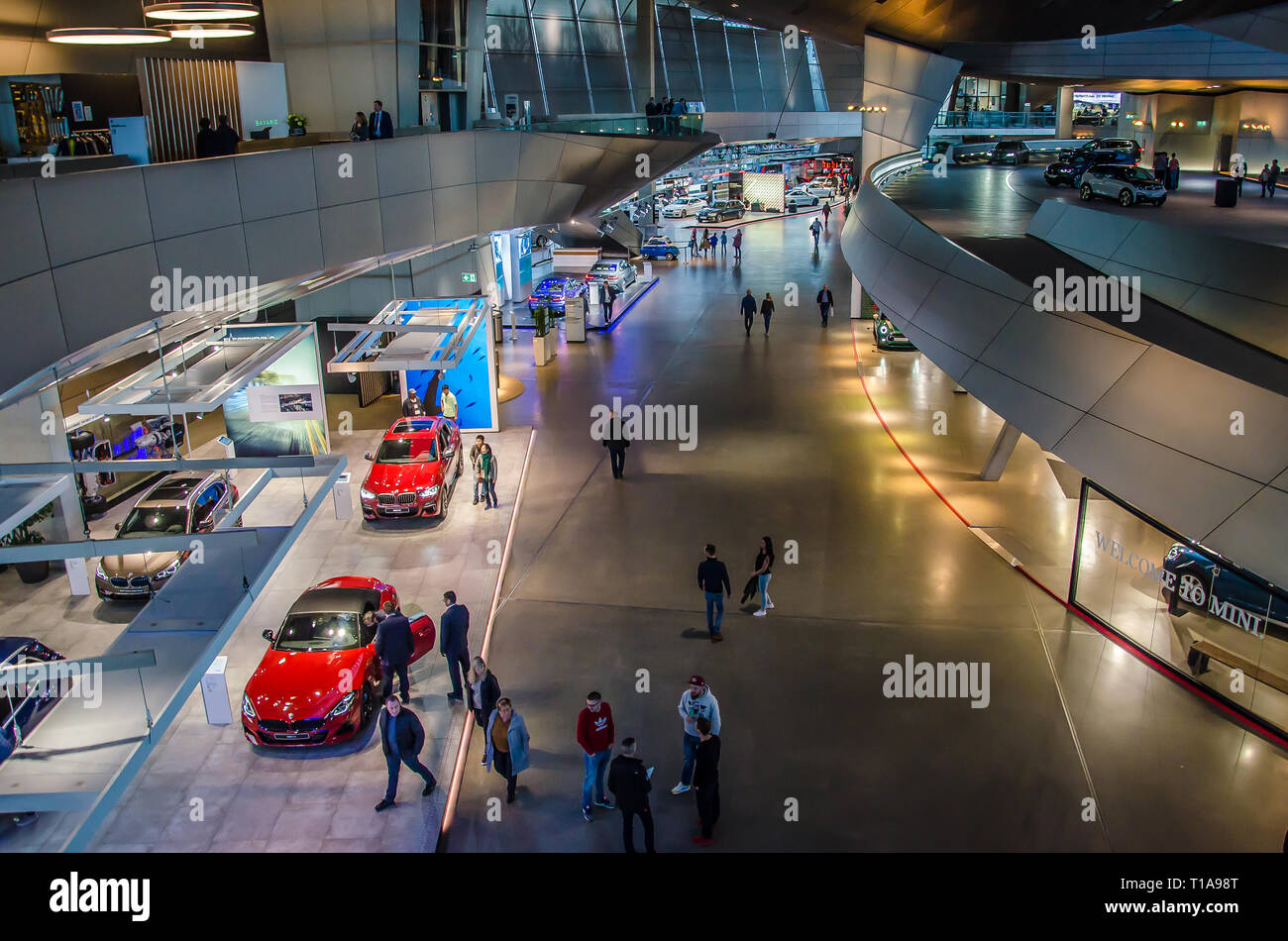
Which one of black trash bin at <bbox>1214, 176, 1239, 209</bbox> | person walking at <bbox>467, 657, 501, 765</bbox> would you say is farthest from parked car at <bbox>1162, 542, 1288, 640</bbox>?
A: black trash bin at <bbox>1214, 176, 1239, 209</bbox>

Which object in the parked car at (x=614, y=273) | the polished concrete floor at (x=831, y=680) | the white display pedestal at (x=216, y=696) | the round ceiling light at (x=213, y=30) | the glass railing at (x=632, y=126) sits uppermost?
the round ceiling light at (x=213, y=30)

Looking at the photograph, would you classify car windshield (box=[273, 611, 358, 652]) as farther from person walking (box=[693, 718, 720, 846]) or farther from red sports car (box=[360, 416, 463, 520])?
red sports car (box=[360, 416, 463, 520])

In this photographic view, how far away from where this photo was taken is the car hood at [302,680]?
33.7ft

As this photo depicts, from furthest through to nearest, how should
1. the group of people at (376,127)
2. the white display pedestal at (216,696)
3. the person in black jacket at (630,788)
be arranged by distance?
the group of people at (376,127) → the white display pedestal at (216,696) → the person in black jacket at (630,788)

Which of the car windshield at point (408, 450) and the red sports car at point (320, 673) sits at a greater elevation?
the car windshield at point (408, 450)

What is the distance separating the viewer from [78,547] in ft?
18.7

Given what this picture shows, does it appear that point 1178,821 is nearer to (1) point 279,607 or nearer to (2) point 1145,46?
(1) point 279,607

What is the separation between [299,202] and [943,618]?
1078 cm

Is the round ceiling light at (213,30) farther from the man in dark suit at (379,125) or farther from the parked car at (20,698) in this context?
the parked car at (20,698)

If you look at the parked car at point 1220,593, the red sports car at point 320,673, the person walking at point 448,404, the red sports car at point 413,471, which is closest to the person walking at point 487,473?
the red sports car at point 413,471

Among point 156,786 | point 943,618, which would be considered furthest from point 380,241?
point 943,618

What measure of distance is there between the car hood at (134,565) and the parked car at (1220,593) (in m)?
13.7

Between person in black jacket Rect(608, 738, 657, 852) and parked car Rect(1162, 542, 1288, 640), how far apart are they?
6914mm

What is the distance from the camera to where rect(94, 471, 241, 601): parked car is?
1359 centimetres
